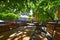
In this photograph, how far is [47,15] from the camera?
81.1ft

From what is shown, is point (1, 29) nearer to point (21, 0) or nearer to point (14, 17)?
point (21, 0)

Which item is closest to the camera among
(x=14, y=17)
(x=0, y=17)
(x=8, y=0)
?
(x=8, y=0)

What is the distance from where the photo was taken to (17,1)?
6926mm

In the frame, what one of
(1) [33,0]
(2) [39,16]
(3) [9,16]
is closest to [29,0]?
(1) [33,0]

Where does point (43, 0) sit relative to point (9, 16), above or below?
above

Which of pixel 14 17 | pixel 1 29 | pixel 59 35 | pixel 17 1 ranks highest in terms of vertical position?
pixel 17 1

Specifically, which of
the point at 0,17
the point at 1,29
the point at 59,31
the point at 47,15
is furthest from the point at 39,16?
the point at 59,31

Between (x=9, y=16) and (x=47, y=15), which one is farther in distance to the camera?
(x=9, y=16)

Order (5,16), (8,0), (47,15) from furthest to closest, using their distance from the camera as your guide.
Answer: (5,16), (47,15), (8,0)

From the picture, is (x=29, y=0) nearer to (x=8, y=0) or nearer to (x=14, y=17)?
(x=8, y=0)

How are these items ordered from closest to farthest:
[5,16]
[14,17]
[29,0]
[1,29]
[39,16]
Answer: [29,0], [1,29], [39,16], [5,16], [14,17]

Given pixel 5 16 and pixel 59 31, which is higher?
pixel 59 31

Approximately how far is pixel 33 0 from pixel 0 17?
964 inches

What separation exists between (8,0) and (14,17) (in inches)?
1184
